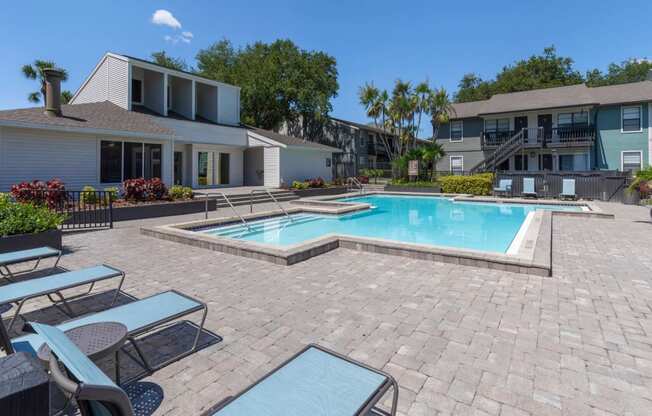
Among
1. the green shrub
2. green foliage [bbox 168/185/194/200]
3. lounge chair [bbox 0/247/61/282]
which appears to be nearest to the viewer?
lounge chair [bbox 0/247/61/282]

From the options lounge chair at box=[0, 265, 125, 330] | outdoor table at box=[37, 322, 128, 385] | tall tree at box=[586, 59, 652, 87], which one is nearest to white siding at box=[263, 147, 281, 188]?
lounge chair at box=[0, 265, 125, 330]

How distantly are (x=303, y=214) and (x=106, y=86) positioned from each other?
14303mm

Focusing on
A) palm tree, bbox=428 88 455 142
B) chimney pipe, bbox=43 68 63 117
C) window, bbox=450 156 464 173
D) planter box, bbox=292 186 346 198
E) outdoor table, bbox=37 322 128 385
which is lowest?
outdoor table, bbox=37 322 128 385

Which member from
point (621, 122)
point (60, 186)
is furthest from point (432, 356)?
point (621, 122)

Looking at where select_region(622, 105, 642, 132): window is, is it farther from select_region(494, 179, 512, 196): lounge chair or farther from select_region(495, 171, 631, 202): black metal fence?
select_region(494, 179, 512, 196): lounge chair

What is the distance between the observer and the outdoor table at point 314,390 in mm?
1900

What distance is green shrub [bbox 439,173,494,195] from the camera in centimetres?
2152

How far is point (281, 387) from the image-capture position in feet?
6.88

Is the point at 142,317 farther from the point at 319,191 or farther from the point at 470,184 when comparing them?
the point at 470,184

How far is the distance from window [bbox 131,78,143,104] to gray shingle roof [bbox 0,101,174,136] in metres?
1.50

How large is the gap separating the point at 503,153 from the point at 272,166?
16800 mm

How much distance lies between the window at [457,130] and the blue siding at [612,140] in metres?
9.38

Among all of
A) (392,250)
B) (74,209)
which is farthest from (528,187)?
(74,209)

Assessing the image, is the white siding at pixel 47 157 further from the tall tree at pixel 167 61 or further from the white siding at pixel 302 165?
the tall tree at pixel 167 61
